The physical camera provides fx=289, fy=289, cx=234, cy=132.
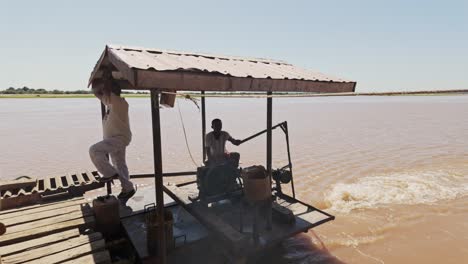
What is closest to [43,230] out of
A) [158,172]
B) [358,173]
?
[158,172]

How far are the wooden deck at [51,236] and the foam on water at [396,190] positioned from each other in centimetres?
519

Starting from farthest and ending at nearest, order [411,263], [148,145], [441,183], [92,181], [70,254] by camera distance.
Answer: [148,145] → [441,183] → [92,181] → [411,263] → [70,254]

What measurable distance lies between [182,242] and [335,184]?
18.5ft

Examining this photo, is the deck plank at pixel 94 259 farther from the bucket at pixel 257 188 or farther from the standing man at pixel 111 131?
the bucket at pixel 257 188

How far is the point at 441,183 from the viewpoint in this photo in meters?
8.18

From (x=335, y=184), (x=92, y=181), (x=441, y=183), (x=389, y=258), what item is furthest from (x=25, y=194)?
(x=441, y=183)

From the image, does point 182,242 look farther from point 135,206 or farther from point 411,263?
point 411,263

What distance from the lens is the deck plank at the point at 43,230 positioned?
3599 millimetres

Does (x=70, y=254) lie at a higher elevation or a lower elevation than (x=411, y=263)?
higher

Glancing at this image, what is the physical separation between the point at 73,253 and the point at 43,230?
83 centimetres

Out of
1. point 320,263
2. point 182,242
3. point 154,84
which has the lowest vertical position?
point 320,263

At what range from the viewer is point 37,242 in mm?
3578

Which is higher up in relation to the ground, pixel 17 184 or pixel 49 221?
pixel 17 184

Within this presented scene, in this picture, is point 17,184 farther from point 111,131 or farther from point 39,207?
point 111,131
